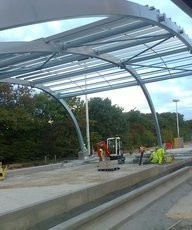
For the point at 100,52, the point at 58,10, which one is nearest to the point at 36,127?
the point at 100,52

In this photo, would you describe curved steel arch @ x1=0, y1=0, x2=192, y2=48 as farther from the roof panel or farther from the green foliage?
the green foliage

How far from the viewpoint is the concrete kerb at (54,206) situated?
416 inches

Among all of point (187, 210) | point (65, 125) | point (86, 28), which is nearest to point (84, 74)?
point (86, 28)

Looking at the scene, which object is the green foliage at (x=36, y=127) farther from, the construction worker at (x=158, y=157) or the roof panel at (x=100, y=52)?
the construction worker at (x=158, y=157)

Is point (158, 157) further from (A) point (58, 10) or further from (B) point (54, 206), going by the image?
(B) point (54, 206)

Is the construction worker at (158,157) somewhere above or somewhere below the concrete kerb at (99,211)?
above

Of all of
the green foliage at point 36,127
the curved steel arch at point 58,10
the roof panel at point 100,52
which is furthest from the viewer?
the green foliage at point 36,127

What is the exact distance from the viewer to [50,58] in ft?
88.1

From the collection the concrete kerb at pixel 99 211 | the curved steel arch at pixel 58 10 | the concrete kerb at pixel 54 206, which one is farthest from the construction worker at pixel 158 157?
the concrete kerb at pixel 99 211

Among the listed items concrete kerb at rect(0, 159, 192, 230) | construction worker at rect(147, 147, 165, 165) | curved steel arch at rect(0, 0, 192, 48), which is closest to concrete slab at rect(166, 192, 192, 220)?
concrete kerb at rect(0, 159, 192, 230)

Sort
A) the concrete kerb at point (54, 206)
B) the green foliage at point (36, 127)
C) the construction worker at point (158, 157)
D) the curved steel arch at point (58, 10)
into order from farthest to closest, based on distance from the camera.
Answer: the green foliage at point (36, 127), the construction worker at point (158, 157), the curved steel arch at point (58, 10), the concrete kerb at point (54, 206)

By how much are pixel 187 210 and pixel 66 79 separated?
23.8 metres

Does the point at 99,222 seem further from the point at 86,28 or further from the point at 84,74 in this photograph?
the point at 84,74

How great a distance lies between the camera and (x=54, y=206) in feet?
40.9
